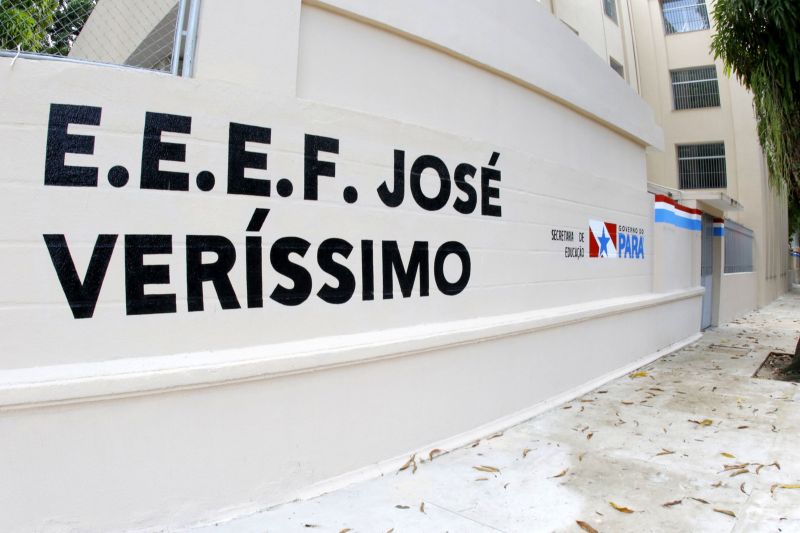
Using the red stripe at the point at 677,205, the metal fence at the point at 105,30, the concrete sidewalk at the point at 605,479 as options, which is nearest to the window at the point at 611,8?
the red stripe at the point at 677,205

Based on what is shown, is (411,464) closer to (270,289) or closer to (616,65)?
(270,289)

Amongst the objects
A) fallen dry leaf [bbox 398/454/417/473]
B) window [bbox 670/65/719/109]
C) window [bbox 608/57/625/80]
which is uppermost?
window [bbox 670/65/719/109]

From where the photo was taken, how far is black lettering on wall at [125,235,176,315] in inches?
108

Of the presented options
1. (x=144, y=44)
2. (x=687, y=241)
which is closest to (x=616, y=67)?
(x=687, y=241)

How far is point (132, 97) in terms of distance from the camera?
2.79 meters

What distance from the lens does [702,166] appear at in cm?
1611

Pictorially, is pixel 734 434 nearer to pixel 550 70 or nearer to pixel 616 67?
pixel 550 70

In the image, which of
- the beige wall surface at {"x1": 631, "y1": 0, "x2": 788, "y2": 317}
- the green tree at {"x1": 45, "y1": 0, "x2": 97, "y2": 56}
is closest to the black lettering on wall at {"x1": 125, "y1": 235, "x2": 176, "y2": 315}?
the green tree at {"x1": 45, "y1": 0, "x2": 97, "y2": 56}

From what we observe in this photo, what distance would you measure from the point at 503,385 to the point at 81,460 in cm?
329

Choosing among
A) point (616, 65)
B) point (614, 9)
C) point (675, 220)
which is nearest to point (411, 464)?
point (675, 220)

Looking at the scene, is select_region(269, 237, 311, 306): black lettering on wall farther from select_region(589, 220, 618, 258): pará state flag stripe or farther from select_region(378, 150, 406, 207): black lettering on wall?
select_region(589, 220, 618, 258): pará state flag stripe

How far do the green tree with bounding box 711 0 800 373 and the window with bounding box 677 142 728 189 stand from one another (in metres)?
9.82

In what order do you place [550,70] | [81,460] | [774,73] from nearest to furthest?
[81,460] → [550,70] → [774,73]

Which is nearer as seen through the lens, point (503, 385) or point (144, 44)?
point (144, 44)
